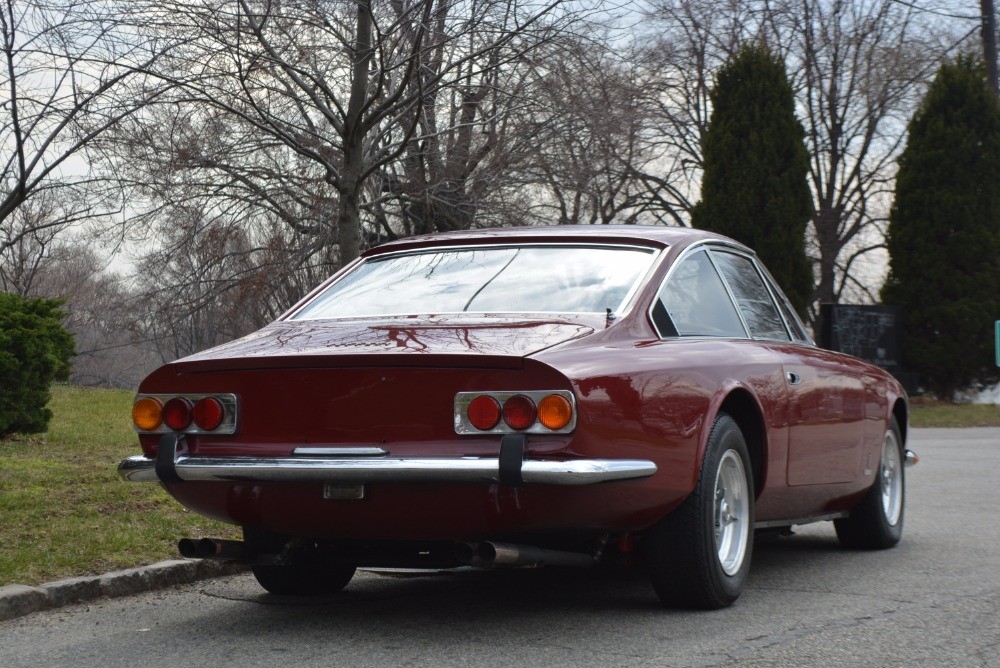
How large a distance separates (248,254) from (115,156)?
4.68 metres

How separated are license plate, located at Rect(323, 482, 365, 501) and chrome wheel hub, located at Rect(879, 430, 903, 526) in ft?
12.6

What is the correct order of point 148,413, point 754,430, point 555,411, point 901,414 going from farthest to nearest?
point 901,414 < point 754,430 < point 148,413 < point 555,411

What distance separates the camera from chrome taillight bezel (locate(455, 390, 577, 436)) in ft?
13.5

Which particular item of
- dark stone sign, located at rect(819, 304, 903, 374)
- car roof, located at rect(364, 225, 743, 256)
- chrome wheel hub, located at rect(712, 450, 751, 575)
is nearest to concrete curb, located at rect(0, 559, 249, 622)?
car roof, located at rect(364, 225, 743, 256)

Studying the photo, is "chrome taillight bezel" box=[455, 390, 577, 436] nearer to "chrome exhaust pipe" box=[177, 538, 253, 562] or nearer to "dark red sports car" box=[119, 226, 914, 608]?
"dark red sports car" box=[119, 226, 914, 608]

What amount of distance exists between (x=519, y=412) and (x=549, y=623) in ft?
3.41

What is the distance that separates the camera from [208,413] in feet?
14.9

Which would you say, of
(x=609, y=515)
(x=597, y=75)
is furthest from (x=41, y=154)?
(x=609, y=515)

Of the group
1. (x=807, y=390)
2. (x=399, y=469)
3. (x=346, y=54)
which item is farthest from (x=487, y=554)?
(x=346, y=54)

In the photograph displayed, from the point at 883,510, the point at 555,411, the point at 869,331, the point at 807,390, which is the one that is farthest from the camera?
the point at 869,331

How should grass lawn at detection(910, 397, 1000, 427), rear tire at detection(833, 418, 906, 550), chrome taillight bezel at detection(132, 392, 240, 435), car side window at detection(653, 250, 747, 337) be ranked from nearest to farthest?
1. chrome taillight bezel at detection(132, 392, 240, 435)
2. car side window at detection(653, 250, 747, 337)
3. rear tire at detection(833, 418, 906, 550)
4. grass lawn at detection(910, 397, 1000, 427)

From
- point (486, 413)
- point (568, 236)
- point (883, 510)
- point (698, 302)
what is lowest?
point (883, 510)

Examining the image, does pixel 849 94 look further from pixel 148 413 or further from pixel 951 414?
pixel 148 413

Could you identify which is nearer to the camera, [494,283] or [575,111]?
[494,283]
